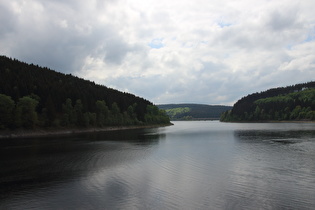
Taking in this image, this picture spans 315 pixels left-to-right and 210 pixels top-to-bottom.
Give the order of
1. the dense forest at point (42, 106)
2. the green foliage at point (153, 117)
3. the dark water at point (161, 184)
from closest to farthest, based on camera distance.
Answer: the dark water at point (161, 184) < the dense forest at point (42, 106) < the green foliage at point (153, 117)

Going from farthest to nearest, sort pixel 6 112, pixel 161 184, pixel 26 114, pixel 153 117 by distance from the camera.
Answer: pixel 153 117 → pixel 26 114 → pixel 6 112 → pixel 161 184

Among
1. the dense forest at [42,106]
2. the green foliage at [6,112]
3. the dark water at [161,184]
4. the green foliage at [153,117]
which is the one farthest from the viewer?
the green foliage at [153,117]

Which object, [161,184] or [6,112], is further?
[6,112]

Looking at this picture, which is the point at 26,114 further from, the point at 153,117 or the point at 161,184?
the point at 153,117

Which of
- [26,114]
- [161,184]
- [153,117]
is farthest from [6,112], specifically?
[153,117]

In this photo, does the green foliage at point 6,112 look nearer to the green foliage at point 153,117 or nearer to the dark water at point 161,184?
the dark water at point 161,184

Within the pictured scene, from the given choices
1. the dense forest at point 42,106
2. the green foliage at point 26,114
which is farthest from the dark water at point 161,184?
the dense forest at point 42,106

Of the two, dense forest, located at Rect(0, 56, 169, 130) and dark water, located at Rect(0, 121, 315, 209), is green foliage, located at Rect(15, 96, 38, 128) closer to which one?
dense forest, located at Rect(0, 56, 169, 130)

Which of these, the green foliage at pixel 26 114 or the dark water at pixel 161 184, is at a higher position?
the green foliage at pixel 26 114

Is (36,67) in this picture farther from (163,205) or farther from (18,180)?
(163,205)

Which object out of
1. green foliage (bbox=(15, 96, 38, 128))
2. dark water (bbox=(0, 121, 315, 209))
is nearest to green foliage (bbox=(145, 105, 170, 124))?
green foliage (bbox=(15, 96, 38, 128))

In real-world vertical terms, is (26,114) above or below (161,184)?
above

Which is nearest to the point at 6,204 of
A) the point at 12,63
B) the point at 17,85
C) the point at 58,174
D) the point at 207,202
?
the point at 58,174

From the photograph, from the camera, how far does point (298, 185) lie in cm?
1958
